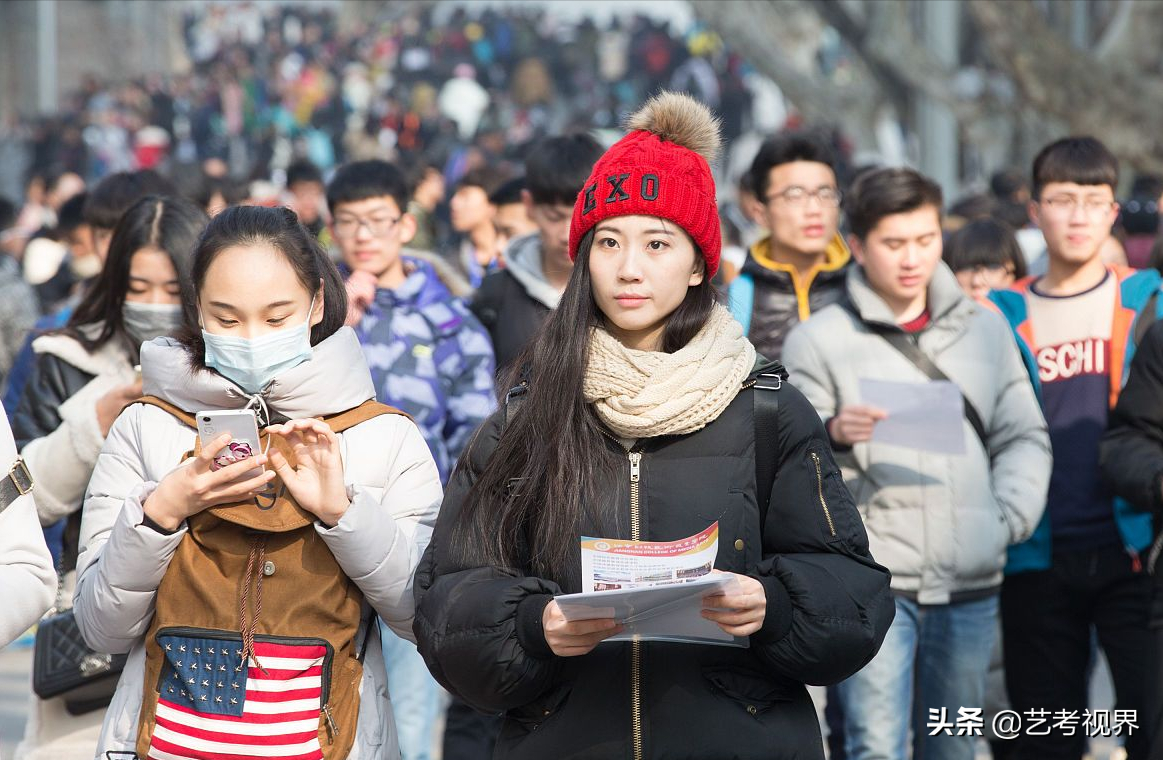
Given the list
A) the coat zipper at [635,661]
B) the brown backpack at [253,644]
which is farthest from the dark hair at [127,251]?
the coat zipper at [635,661]

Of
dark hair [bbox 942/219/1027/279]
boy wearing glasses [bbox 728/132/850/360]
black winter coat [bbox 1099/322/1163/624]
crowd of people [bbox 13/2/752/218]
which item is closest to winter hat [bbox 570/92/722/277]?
black winter coat [bbox 1099/322/1163/624]

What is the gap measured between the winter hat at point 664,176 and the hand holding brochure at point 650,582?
2.38 ft

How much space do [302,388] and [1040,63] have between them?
44.6 ft

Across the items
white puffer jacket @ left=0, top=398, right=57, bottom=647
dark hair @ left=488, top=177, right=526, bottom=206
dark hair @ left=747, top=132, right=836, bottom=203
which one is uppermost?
dark hair @ left=488, top=177, right=526, bottom=206

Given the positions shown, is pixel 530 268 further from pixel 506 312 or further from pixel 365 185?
pixel 365 185

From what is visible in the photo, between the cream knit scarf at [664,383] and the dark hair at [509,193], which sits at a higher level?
the dark hair at [509,193]

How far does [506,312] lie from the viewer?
6.22 m

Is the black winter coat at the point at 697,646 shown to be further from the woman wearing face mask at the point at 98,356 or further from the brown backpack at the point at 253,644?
the woman wearing face mask at the point at 98,356

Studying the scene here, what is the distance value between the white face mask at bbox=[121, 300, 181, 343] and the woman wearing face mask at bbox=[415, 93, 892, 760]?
63.4 inches

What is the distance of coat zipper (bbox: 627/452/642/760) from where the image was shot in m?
3.36

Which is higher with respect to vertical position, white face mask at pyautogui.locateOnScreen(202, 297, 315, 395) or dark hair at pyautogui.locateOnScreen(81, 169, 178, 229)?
dark hair at pyautogui.locateOnScreen(81, 169, 178, 229)

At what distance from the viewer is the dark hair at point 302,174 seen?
10.8 metres

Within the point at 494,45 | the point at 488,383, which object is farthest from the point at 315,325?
the point at 494,45

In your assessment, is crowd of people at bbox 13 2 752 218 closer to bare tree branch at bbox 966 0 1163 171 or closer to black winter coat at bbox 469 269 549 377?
bare tree branch at bbox 966 0 1163 171
